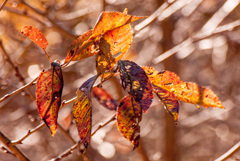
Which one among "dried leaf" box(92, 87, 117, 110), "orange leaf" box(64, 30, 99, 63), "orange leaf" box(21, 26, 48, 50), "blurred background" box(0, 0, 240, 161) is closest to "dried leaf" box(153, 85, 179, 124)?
"orange leaf" box(64, 30, 99, 63)

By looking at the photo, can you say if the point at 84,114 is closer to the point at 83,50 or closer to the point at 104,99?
the point at 83,50

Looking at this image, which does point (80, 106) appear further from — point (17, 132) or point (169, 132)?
point (17, 132)

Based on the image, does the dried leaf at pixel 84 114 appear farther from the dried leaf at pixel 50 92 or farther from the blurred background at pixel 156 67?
the blurred background at pixel 156 67

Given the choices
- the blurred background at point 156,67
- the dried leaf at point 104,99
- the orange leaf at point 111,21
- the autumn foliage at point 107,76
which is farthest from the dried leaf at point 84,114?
the blurred background at point 156,67

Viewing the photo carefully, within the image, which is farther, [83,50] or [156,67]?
[156,67]

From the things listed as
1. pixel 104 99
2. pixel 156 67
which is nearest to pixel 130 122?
pixel 104 99

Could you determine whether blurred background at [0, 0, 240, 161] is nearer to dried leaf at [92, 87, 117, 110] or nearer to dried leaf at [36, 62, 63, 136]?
dried leaf at [92, 87, 117, 110]

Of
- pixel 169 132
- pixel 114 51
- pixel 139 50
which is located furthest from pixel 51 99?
pixel 139 50
